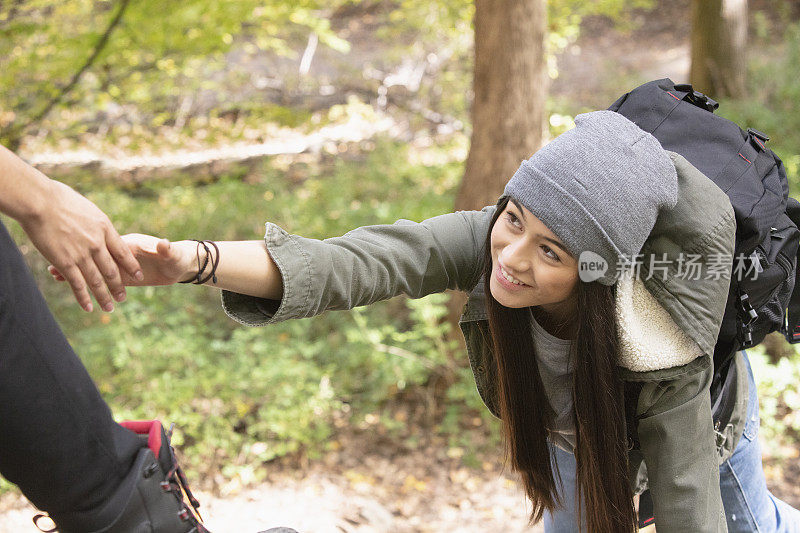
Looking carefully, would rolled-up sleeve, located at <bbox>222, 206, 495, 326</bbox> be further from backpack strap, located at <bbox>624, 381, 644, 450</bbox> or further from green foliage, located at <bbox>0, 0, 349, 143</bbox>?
green foliage, located at <bbox>0, 0, 349, 143</bbox>

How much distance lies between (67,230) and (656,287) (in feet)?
4.58

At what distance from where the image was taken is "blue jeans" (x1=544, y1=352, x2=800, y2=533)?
2.12 metres

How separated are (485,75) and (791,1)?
11.0m

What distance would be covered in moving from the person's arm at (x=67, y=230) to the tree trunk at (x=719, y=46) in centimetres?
832

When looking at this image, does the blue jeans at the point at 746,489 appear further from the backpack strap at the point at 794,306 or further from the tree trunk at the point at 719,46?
the tree trunk at the point at 719,46

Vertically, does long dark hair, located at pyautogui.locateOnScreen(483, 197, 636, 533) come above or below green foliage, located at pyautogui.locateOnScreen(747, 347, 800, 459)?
above

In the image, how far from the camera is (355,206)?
21.6ft

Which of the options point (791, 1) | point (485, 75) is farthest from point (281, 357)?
point (791, 1)

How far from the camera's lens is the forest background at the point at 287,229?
3926mm

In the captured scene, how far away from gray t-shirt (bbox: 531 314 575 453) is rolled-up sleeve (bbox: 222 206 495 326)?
272 mm

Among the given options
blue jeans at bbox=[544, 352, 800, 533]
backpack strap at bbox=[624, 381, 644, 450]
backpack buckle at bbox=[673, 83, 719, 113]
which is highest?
backpack buckle at bbox=[673, 83, 719, 113]

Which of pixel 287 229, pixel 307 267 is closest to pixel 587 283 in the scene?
pixel 307 267

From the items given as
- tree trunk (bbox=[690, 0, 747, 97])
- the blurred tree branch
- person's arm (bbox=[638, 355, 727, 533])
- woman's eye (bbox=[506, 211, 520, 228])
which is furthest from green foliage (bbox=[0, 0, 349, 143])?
tree trunk (bbox=[690, 0, 747, 97])

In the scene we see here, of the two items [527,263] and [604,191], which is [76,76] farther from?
[604,191]
